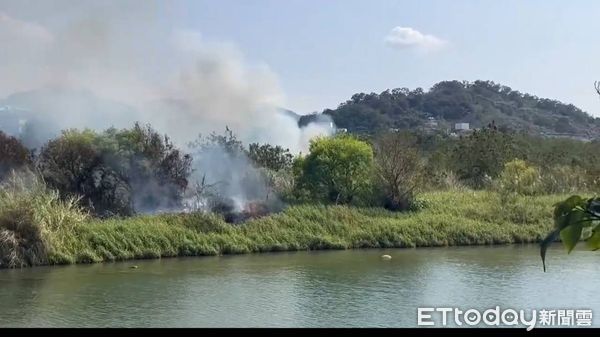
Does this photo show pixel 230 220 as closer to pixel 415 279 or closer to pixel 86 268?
pixel 86 268

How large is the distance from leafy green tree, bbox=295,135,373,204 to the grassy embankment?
1467 millimetres

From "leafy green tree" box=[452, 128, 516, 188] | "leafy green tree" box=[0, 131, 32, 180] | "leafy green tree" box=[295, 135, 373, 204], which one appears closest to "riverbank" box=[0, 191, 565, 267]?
"leafy green tree" box=[295, 135, 373, 204]

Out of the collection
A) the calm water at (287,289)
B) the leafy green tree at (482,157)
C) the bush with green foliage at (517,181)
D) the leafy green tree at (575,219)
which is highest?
the leafy green tree at (482,157)

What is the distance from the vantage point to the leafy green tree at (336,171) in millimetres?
28078

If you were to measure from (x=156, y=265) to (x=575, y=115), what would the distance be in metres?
87.1

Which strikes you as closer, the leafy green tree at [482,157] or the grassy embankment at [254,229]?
the grassy embankment at [254,229]

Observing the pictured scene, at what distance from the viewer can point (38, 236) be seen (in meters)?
20.1

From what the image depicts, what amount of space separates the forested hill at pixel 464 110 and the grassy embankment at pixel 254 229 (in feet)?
145

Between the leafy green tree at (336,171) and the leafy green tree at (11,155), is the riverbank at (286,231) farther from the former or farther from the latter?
the leafy green tree at (11,155)

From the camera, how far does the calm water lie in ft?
42.1

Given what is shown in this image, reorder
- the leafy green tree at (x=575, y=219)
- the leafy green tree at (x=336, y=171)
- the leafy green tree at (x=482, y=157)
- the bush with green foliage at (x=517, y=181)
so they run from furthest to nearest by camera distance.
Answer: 1. the leafy green tree at (x=482, y=157)
2. the bush with green foliage at (x=517, y=181)
3. the leafy green tree at (x=336, y=171)
4. the leafy green tree at (x=575, y=219)

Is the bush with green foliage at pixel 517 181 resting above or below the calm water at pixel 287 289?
above

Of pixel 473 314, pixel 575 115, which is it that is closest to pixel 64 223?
pixel 473 314

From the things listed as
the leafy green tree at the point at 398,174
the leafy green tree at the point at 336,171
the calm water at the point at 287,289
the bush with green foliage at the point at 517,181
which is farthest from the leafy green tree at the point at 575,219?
the bush with green foliage at the point at 517,181
